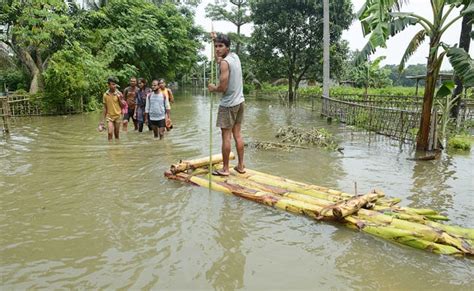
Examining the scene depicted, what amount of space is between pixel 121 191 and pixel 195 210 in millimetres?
1455

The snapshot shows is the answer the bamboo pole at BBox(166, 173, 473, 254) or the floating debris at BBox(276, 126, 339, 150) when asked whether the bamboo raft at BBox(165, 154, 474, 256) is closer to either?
the bamboo pole at BBox(166, 173, 473, 254)

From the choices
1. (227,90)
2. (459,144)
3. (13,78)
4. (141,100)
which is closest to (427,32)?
(459,144)

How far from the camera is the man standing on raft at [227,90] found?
523cm

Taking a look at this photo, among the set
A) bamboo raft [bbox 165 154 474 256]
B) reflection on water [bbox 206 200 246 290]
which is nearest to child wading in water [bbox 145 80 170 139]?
bamboo raft [bbox 165 154 474 256]

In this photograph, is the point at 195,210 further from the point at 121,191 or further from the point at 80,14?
the point at 80,14

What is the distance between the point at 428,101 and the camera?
8.83 metres

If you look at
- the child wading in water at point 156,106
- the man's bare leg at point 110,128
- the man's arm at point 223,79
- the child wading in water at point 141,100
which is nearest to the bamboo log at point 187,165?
the man's arm at point 223,79

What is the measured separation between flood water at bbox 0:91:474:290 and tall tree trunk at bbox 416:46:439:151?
89cm

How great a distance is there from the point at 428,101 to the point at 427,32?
5.12 ft

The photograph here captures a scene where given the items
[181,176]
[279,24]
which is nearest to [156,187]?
[181,176]

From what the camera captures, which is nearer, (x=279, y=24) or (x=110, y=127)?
(x=110, y=127)

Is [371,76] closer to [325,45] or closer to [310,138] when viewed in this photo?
[325,45]

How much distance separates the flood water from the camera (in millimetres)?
3291

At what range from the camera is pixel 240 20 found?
39.9 m
